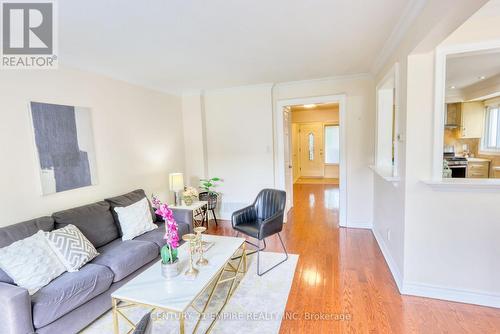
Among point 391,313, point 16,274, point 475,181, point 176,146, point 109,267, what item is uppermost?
point 176,146

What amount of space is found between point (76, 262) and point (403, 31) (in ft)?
11.2

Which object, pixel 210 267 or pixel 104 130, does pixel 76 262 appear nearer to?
pixel 210 267

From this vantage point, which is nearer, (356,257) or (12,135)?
(12,135)

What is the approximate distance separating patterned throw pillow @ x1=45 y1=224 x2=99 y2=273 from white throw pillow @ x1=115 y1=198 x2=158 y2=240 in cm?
50

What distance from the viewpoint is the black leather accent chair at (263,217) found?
2.86 metres

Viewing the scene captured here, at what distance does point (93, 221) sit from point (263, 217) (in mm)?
1964

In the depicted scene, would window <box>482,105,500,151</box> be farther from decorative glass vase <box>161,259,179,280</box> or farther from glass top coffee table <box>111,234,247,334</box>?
decorative glass vase <box>161,259,179,280</box>

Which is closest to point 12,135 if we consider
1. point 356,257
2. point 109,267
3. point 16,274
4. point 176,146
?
point 16,274

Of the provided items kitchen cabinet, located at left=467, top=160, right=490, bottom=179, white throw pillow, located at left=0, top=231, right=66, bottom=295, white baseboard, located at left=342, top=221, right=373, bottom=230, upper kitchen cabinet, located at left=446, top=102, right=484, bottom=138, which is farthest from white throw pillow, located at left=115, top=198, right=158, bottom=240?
upper kitchen cabinet, located at left=446, top=102, right=484, bottom=138

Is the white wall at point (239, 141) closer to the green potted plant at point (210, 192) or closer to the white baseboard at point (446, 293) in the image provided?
the green potted plant at point (210, 192)

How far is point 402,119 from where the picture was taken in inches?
93.0

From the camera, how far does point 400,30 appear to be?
2.21 m

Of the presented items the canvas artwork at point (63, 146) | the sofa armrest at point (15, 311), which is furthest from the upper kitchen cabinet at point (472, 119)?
the sofa armrest at point (15, 311)

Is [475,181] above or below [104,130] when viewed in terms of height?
below
